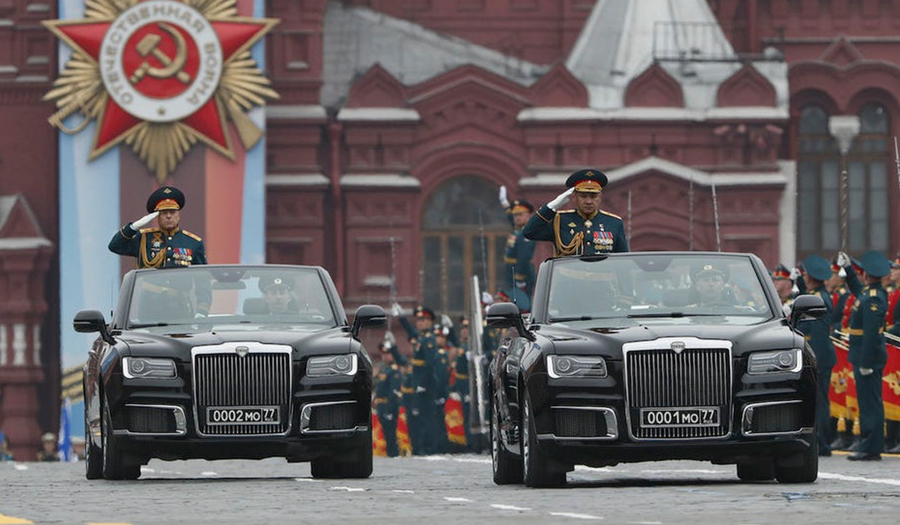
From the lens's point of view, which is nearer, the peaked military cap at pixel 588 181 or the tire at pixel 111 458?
the tire at pixel 111 458

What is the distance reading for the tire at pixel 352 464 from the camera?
16.8 meters

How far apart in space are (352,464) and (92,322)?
1966 millimetres

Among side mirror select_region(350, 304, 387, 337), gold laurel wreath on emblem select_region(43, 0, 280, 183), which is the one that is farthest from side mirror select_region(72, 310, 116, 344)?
gold laurel wreath on emblem select_region(43, 0, 280, 183)

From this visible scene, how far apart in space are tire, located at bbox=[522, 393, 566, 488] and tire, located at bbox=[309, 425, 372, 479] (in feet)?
5.88

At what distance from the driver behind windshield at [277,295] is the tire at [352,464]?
1034 mm

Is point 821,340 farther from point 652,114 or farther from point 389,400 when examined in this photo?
point 652,114

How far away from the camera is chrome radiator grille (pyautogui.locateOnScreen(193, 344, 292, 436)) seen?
16.2 metres

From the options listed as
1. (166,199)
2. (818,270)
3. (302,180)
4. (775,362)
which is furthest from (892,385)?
(302,180)

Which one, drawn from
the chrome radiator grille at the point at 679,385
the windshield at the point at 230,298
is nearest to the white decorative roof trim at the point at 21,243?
the windshield at the point at 230,298

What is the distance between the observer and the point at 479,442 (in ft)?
105

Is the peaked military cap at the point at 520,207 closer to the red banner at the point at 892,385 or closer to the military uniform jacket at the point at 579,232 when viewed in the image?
the red banner at the point at 892,385

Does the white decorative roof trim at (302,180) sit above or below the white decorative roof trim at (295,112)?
below

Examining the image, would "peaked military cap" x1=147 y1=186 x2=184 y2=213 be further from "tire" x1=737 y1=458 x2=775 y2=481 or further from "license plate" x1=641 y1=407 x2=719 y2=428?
"license plate" x1=641 y1=407 x2=719 y2=428

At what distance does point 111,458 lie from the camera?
1667 cm
